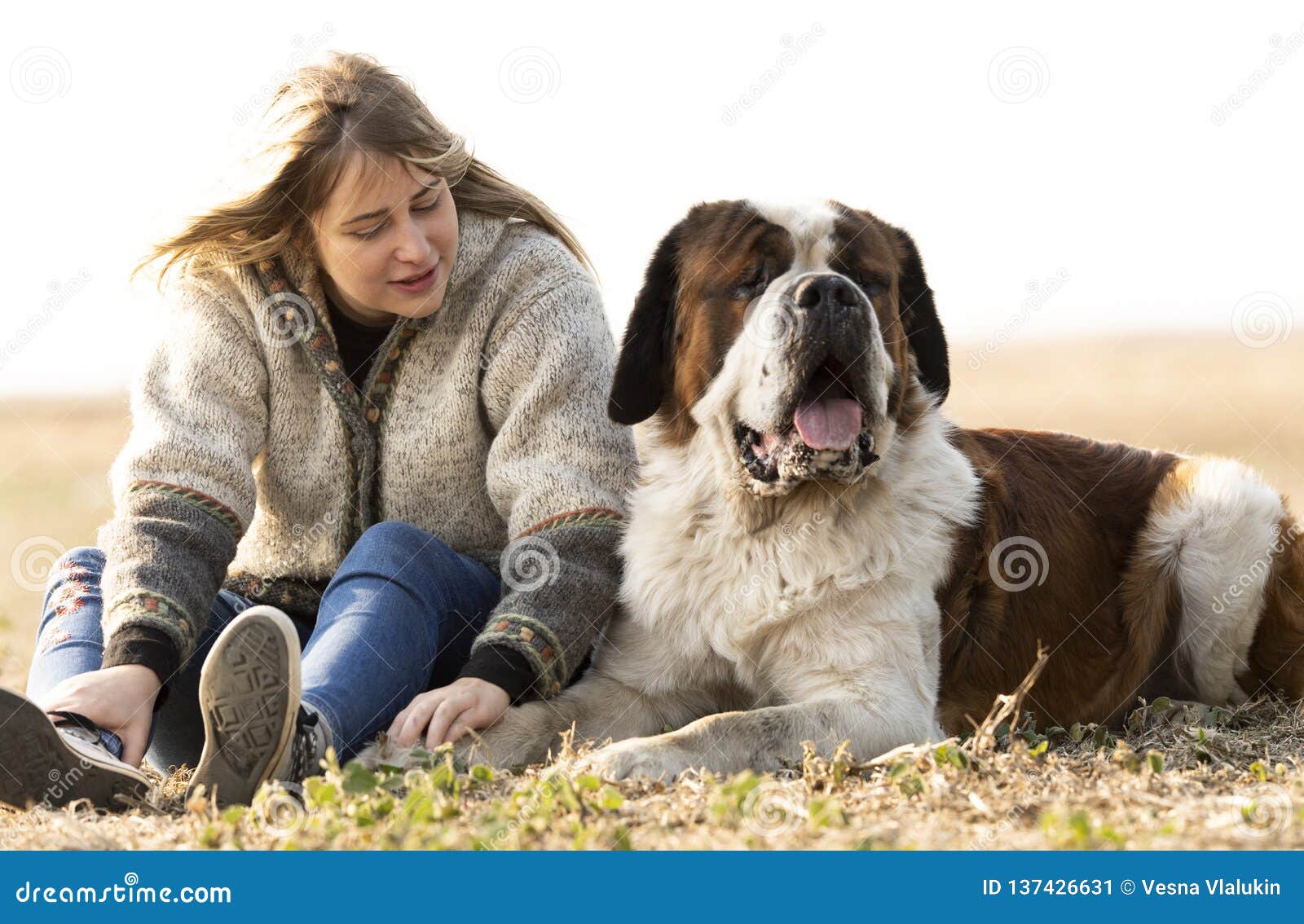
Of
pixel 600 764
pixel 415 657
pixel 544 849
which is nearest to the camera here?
pixel 544 849

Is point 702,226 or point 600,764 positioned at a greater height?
point 702,226

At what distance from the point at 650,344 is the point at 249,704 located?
137cm

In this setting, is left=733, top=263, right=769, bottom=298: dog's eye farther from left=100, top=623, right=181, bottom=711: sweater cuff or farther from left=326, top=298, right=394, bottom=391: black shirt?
left=100, top=623, right=181, bottom=711: sweater cuff

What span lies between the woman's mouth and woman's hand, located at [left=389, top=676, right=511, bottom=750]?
1024 mm

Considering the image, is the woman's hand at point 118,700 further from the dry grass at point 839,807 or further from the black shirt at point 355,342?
the black shirt at point 355,342

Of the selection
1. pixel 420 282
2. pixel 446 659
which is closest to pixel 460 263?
pixel 420 282

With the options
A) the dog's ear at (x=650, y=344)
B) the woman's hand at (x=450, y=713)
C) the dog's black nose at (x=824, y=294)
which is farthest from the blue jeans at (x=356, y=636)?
the dog's black nose at (x=824, y=294)

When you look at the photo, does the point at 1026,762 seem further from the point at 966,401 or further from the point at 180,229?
the point at 966,401

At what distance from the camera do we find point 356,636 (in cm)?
296

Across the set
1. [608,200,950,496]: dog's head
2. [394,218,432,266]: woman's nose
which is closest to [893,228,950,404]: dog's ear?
[608,200,950,496]: dog's head

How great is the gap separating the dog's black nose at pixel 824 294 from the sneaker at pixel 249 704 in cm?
126

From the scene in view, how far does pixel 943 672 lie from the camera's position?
10.6 ft

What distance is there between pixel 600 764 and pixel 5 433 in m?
18.3

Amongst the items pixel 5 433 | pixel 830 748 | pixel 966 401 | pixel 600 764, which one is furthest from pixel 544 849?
pixel 5 433
